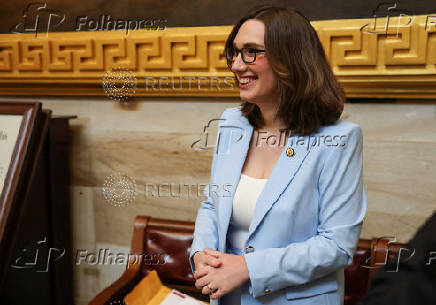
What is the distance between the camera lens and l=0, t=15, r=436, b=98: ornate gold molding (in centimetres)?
195

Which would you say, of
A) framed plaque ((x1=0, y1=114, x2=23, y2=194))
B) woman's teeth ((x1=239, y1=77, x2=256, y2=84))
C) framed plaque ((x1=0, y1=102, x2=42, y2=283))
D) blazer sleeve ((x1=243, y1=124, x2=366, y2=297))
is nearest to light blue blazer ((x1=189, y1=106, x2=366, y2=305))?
blazer sleeve ((x1=243, y1=124, x2=366, y2=297))

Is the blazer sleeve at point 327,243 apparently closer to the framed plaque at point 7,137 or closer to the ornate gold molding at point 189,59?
the ornate gold molding at point 189,59

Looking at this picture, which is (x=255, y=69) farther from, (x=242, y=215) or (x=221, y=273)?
(x=221, y=273)

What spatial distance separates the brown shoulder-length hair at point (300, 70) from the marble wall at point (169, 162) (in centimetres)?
70

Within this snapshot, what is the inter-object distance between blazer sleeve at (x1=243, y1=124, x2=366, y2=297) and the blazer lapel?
9 centimetres

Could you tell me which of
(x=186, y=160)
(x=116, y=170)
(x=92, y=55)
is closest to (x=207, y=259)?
(x=186, y=160)

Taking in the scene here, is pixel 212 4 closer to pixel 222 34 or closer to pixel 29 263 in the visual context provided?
pixel 222 34

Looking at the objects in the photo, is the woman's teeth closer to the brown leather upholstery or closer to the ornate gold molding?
the ornate gold molding

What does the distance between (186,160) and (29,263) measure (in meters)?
1.01

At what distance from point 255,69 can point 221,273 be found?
2.18 feet

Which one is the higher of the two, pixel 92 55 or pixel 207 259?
pixel 92 55

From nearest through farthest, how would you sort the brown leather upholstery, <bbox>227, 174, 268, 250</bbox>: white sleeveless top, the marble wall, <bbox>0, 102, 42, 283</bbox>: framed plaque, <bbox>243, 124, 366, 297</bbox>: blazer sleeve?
<bbox>243, 124, 366, 297</bbox>: blazer sleeve, <bbox>227, 174, 268, 250</bbox>: white sleeveless top, <bbox>0, 102, 42, 283</bbox>: framed plaque, the marble wall, the brown leather upholstery

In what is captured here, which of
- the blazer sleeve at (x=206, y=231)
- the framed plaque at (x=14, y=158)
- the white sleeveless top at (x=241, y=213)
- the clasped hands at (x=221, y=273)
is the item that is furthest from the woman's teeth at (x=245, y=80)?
the framed plaque at (x=14, y=158)

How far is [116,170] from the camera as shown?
2621mm
